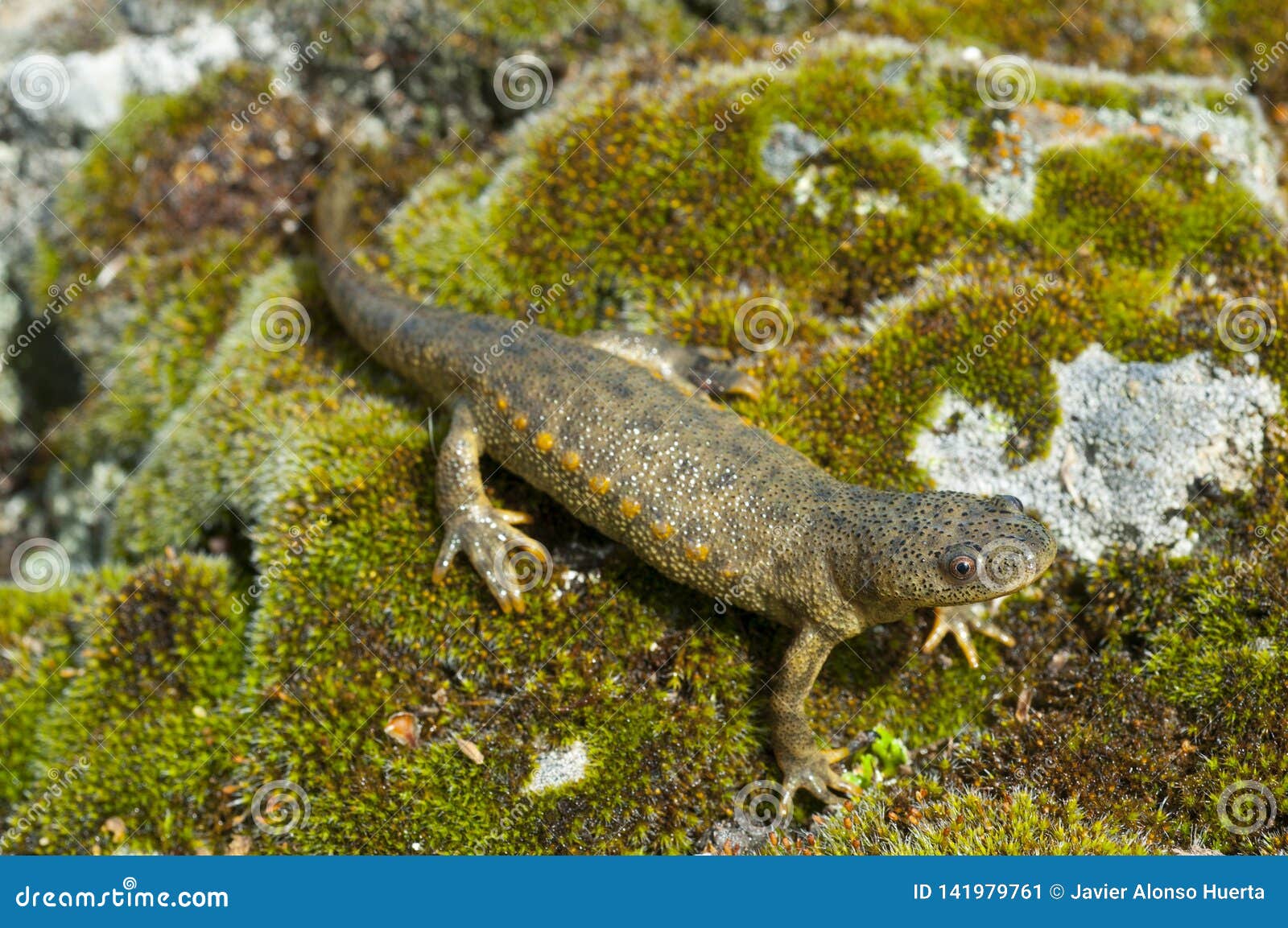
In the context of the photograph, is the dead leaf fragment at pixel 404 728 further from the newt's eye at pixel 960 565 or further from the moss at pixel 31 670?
the newt's eye at pixel 960 565

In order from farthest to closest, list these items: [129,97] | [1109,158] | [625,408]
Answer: [129,97] < [1109,158] < [625,408]

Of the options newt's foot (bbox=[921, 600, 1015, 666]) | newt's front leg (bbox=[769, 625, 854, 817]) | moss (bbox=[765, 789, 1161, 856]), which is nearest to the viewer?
moss (bbox=[765, 789, 1161, 856])

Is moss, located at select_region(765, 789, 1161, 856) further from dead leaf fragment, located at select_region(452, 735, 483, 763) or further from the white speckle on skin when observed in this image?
dead leaf fragment, located at select_region(452, 735, 483, 763)

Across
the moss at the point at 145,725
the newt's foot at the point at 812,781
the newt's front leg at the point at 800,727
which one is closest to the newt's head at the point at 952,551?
the newt's front leg at the point at 800,727

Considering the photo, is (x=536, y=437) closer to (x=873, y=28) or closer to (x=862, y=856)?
(x=862, y=856)

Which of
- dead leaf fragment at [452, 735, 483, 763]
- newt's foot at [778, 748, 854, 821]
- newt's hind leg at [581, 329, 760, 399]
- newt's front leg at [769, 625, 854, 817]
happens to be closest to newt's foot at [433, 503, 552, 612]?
dead leaf fragment at [452, 735, 483, 763]

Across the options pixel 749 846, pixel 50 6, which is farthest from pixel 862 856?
pixel 50 6
